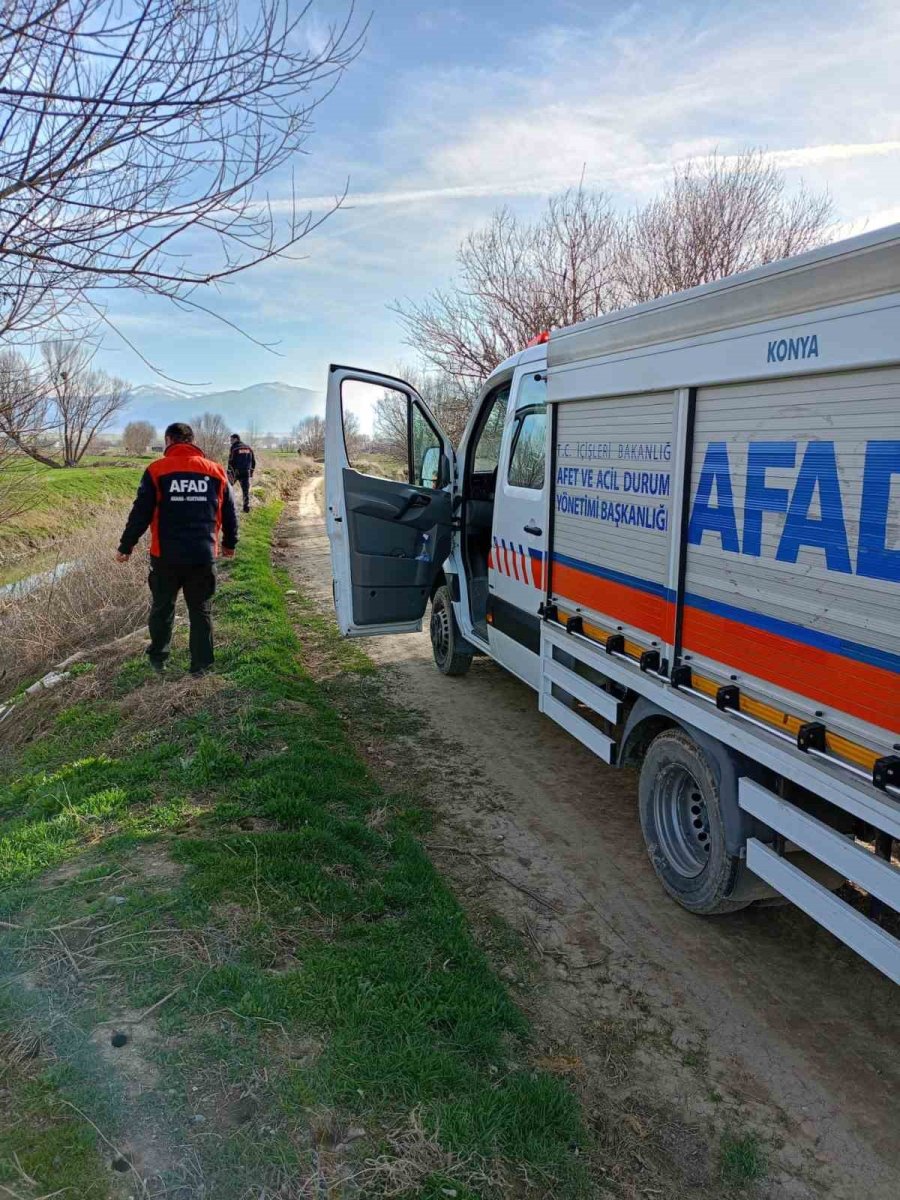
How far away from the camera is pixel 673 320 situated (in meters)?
3.32

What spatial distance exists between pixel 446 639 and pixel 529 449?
2.36 meters

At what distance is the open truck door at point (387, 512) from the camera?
588cm

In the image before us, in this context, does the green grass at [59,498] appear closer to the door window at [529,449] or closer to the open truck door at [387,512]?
the open truck door at [387,512]

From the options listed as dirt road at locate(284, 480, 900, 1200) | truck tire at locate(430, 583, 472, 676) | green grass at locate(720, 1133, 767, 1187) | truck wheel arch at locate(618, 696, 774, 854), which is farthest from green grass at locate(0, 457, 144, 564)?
green grass at locate(720, 1133, 767, 1187)

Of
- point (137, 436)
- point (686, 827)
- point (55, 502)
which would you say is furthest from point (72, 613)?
point (137, 436)

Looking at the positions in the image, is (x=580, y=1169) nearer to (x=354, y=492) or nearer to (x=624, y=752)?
(x=624, y=752)

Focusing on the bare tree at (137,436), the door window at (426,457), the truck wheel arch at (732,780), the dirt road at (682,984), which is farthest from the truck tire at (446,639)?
the bare tree at (137,436)

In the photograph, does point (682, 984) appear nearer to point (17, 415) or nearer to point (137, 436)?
point (17, 415)

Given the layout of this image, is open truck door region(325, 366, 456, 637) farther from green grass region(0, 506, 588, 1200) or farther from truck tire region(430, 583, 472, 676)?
green grass region(0, 506, 588, 1200)

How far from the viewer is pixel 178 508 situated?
5895 mm

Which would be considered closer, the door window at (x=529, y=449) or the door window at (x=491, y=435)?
the door window at (x=529, y=449)

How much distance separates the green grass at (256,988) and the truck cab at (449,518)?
1.70m

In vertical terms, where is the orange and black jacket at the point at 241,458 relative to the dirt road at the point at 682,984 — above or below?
above

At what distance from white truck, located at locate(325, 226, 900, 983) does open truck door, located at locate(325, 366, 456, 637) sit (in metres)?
1.30
